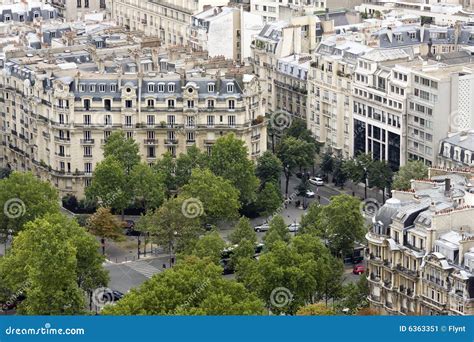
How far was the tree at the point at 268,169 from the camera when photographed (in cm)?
12581

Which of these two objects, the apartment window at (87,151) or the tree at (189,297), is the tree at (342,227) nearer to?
the tree at (189,297)

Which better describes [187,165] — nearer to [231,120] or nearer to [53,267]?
[231,120]

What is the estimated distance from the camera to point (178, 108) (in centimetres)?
12675

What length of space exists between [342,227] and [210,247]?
27.3 ft

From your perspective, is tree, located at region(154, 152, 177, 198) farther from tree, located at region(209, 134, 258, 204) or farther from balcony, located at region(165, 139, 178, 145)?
tree, located at region(209, 134, 258, 204)

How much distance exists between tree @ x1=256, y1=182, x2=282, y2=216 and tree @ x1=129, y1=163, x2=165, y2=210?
690cm

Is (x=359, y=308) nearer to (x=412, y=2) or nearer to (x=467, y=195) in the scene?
(x=467, y=195)

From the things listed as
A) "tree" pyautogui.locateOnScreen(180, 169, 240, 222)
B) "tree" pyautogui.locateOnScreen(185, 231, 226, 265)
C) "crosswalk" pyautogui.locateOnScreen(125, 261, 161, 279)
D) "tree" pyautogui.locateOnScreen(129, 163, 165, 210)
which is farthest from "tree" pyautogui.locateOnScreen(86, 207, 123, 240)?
"tree" pyautogui.locateOnScreen(185, 231, 226, 265)

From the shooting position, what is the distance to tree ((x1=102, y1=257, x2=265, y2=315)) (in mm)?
85062

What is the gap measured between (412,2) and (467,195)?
69.5 metres

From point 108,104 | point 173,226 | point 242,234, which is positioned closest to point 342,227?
point 242,234

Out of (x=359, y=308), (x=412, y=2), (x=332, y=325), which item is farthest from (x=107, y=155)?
(x=332, y=325)

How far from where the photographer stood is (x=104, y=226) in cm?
11450

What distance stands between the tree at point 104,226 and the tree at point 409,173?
1898cm
